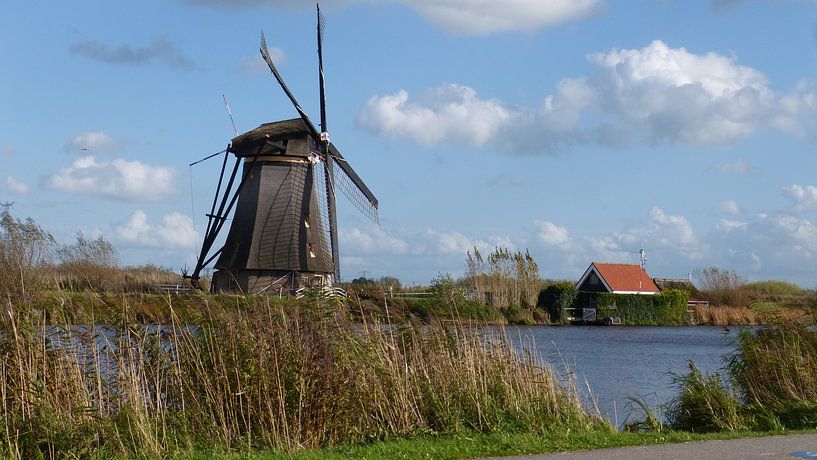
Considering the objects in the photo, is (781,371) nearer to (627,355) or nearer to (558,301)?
(627,355)

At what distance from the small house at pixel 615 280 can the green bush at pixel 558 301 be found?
4277 millimetres

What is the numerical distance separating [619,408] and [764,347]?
11.9ft

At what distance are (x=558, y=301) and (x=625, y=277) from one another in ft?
24.3

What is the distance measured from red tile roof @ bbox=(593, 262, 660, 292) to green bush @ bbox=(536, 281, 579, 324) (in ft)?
Answer: 14.5

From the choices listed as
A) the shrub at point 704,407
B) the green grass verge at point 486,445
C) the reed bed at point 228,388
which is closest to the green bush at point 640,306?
the shrub at point 704,407

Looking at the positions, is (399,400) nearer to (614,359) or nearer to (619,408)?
(619,408)

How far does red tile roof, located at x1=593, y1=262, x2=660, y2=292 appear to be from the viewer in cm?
5672

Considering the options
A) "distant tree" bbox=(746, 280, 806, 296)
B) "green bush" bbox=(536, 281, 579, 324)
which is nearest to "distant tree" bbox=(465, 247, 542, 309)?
"green bush" bbox=(536, 281, 579, 324)

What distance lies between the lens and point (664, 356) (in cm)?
3047

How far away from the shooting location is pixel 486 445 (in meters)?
9.73

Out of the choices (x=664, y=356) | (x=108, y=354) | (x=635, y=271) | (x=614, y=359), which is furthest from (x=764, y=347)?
(x=635, y=271)

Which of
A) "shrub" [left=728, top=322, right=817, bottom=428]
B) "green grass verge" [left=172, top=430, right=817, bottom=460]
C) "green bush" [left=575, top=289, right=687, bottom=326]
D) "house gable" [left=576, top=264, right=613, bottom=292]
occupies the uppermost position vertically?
"house gable" [left=576, top=264, right=613, bottom=292]

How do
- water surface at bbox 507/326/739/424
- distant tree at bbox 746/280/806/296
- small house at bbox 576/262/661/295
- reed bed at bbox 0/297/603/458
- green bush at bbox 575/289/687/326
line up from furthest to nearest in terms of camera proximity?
1. distant tree at bbox 746/280/806/296
2. small house at bbox 576/262/661/295
3. green bush at bbox 575/289/687/326
4. water surface at bbox 507/326/739/424
5. reed bed at bbox 0/297/603/458

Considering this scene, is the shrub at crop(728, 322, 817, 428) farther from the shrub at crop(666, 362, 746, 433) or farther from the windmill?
the windmill
